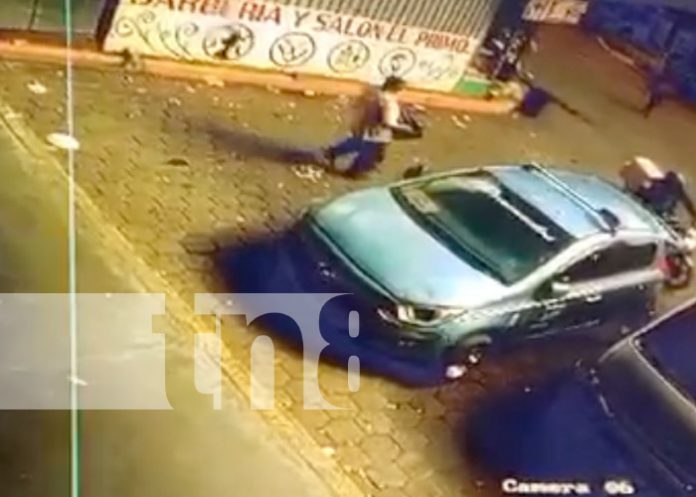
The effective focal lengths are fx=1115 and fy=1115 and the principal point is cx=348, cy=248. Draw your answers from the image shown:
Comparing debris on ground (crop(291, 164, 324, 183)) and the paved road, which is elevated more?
debris on ground (crop(291, 164, 324, 183))

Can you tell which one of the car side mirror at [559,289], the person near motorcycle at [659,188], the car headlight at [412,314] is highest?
the person near motorcycle at [659,188]

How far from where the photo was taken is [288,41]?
1211 mm

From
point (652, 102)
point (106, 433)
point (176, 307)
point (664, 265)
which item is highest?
point (652, 102)

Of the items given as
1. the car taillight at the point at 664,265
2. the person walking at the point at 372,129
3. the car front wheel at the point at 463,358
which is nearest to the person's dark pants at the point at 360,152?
the person walking at the point at 372,129

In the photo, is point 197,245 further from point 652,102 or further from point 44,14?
point 652,102

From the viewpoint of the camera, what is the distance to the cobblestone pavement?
1184 millimetres

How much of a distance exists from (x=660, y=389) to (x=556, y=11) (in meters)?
0.43

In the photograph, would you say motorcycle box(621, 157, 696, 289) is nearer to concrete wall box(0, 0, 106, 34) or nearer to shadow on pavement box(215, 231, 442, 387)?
shadow on pavement box(215, 231, 442, 387)

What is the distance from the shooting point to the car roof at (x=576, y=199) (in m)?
1.22

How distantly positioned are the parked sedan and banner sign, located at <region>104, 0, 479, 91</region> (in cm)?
13

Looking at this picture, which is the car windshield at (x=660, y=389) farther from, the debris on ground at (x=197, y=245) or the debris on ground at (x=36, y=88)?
the debris on ground at (x=36, y=88)

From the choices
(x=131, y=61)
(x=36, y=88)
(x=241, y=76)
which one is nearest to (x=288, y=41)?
(x=241, y=76)

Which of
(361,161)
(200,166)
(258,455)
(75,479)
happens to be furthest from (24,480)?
(361,161)

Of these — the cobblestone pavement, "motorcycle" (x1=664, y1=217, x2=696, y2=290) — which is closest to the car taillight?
"motorcycle" (x1=664, y1=217, x2=696, y2=290)
